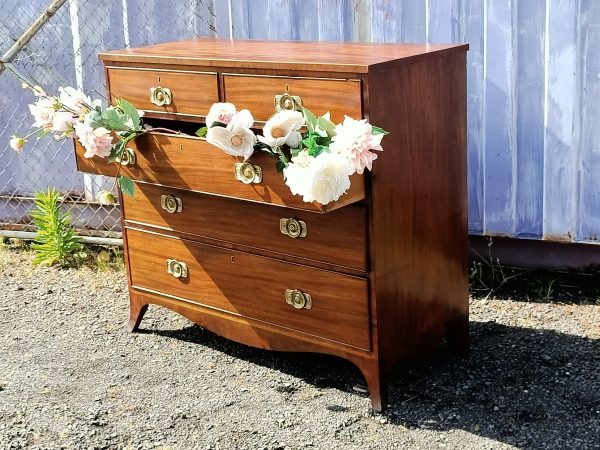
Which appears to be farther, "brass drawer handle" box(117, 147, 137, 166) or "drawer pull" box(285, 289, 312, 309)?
"brass drawer handle" box(117, 147, 137, 166)

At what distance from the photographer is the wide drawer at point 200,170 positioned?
11.8 ft

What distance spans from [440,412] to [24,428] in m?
1.55

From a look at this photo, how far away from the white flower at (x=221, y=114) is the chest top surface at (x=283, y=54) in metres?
0.21

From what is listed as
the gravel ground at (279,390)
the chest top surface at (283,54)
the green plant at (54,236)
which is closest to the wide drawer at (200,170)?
the chest top surface at (283,54)

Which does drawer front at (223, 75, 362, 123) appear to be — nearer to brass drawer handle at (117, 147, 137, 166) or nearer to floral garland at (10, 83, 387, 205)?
floral garland at (10, 83, 387, 205)

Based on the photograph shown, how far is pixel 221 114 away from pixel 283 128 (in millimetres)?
256

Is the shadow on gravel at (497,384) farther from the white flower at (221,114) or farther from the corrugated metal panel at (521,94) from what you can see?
the white flower at (221,114)

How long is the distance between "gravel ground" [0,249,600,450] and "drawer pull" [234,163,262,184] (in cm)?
91

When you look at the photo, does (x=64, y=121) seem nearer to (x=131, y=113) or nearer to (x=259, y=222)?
(x=131, y=113)

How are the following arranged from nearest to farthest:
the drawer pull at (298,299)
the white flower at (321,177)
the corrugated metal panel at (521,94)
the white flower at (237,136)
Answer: the white flower at (321,177)
the white flower at (237,136)
the drawer pull at (298,299)
the corrugated metal panel at (521,94)

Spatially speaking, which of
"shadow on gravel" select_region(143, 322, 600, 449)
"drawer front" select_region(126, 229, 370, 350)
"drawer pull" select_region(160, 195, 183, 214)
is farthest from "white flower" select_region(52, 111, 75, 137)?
"shadow on gravel" select_region(143, 322, 600, 449)

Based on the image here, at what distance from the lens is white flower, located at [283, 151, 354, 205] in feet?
10.9

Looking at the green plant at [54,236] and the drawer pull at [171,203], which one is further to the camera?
the green plant at [54,236]

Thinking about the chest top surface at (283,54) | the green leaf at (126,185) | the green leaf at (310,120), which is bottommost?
the green leaf at (126,185)
